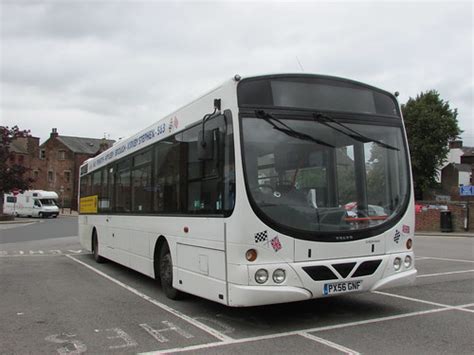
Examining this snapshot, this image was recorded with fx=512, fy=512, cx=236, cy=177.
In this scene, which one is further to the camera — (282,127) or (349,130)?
(349,130)

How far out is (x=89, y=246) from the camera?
15.1 m

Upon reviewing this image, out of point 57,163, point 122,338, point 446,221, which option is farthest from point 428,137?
point 57,163

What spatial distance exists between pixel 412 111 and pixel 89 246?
146ft

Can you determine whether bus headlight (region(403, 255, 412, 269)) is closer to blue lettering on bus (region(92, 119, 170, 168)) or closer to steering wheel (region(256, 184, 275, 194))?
steering wheel (region(256, 184, 275, 194))

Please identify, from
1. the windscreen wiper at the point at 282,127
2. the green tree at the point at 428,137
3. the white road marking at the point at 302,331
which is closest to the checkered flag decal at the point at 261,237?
the white road marking at the point at 302,331

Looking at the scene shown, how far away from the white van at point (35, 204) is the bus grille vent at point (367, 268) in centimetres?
5268

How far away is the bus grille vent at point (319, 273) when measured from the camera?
240 inches

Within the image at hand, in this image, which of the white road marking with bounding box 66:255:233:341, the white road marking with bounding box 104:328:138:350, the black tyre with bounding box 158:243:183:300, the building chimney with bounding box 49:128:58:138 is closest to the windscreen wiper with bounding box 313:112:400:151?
the white road marking with bounding box 66:255:233:341

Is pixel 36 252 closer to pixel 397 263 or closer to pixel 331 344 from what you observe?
pixel 397 263

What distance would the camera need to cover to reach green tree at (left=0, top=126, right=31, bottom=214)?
44.6m

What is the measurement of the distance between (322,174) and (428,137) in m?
48.4

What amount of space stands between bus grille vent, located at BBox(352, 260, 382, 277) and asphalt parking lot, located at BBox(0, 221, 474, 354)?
649mm

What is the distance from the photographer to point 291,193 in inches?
246

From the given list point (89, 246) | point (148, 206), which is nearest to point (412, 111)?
point (89, 246)
